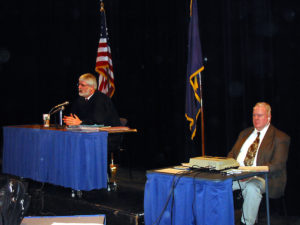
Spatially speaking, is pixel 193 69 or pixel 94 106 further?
pixel 94 106

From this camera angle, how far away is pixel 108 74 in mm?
6402

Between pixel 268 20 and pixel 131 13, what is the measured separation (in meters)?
2.96

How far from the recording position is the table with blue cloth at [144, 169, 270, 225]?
2.45 meters

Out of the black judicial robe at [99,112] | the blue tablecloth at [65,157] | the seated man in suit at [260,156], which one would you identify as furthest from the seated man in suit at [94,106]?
the seated man in suit at [260,156]

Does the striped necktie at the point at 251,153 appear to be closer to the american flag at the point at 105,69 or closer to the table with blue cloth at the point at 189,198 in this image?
the table with blue cloth at the point at 189,198

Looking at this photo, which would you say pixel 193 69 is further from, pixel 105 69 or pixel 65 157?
pixel 105 69

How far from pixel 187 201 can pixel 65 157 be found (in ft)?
6.88

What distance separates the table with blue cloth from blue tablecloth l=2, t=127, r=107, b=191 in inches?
59.6

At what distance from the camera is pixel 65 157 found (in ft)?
14.1

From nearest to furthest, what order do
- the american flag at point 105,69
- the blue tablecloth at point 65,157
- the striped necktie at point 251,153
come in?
the striped necktie at point 251,153 → the blue tablecloth at point 65,157 → the american flag at point 105,69

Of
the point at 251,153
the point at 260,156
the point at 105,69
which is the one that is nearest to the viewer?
the point at 260,156

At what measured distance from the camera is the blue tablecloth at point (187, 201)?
245cm

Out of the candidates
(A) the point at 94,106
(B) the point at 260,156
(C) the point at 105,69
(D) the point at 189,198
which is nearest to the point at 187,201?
(D) the point at 189,198

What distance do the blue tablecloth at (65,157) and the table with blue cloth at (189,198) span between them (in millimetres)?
1514
